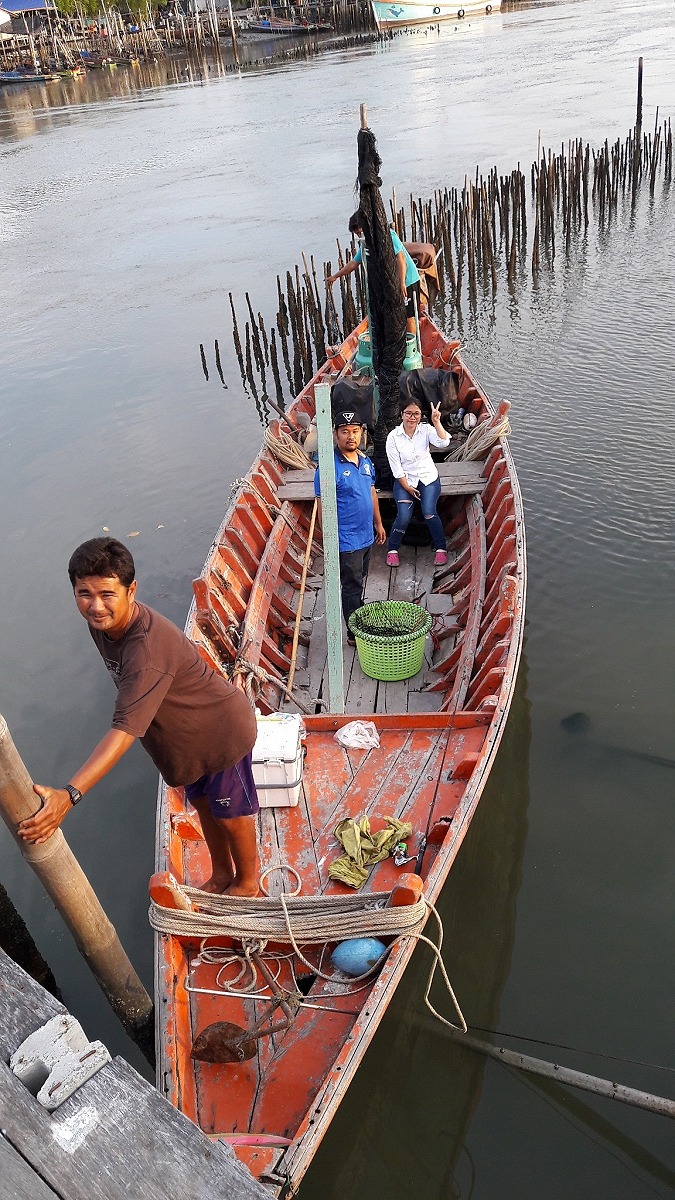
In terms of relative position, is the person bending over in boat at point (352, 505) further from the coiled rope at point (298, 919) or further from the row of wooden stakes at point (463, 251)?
the row of wooden stakes at point (463, 251)

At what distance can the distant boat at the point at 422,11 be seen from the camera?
228 ft

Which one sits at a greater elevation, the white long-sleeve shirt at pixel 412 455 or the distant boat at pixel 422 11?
the distant boat at pixel 422 11

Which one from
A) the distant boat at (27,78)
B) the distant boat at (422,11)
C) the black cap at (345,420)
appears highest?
the distant boat at (422,11)

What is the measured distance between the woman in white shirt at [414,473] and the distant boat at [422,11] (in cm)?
7610

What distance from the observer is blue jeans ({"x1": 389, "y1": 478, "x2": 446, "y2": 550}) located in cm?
833

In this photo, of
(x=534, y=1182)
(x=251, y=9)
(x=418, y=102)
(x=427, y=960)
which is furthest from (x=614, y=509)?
(x=251, y=9)

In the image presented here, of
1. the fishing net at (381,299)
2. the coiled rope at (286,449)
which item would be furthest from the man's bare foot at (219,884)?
the coiled rope at (286,449)

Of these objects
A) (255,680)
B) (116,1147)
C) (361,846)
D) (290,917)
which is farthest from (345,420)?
(116,1147)

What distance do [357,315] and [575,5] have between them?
216 ft

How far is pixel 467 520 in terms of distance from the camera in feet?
29.3

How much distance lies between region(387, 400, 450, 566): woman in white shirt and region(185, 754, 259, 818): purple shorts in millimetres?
4562

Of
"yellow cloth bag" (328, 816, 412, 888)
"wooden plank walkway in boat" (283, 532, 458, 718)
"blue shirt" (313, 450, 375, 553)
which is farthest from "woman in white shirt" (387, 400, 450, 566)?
"yellow cloth bag" (328, 816, 412, 888)

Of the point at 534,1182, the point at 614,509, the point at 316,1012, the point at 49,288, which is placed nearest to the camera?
the point at 316,1012

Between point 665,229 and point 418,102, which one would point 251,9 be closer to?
point 418,102
